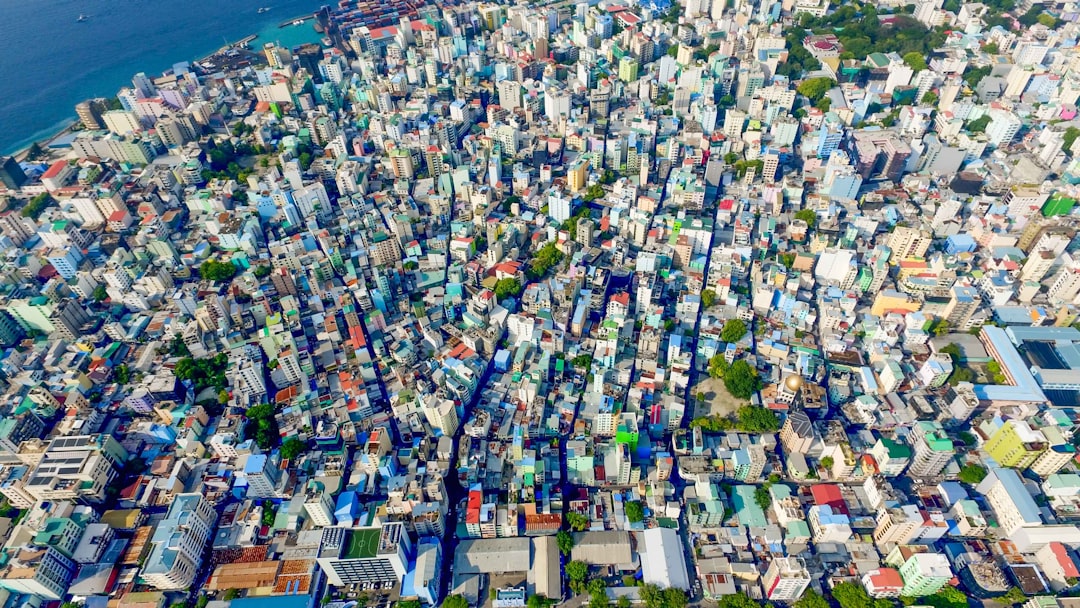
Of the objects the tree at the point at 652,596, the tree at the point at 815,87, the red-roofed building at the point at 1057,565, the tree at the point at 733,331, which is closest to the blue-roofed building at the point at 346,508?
the tree at the point at 652,596

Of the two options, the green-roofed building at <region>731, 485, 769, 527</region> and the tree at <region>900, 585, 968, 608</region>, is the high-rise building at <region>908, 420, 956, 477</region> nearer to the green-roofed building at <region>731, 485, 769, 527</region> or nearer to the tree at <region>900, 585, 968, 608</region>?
the tree at <region>900, 585, 968, 608</region>

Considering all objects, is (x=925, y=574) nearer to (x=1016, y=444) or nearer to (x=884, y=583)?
(x=884, y=583)

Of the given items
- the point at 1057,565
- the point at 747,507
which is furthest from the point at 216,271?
the point at 1057,565

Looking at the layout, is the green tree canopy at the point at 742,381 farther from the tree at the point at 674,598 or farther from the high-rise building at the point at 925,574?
the tree at the point at 674,598

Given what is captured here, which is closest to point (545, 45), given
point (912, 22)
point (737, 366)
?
point (912, 22)

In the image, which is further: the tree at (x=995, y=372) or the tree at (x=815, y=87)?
the tree at (x=815, y=87)

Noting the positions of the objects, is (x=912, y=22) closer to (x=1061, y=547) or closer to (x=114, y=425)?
(x=1061, y=547)

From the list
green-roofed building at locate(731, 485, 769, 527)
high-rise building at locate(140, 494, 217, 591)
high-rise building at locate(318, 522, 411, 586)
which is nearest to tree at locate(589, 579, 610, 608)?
green-roofed building at locate(731, 485, 769, 527)
